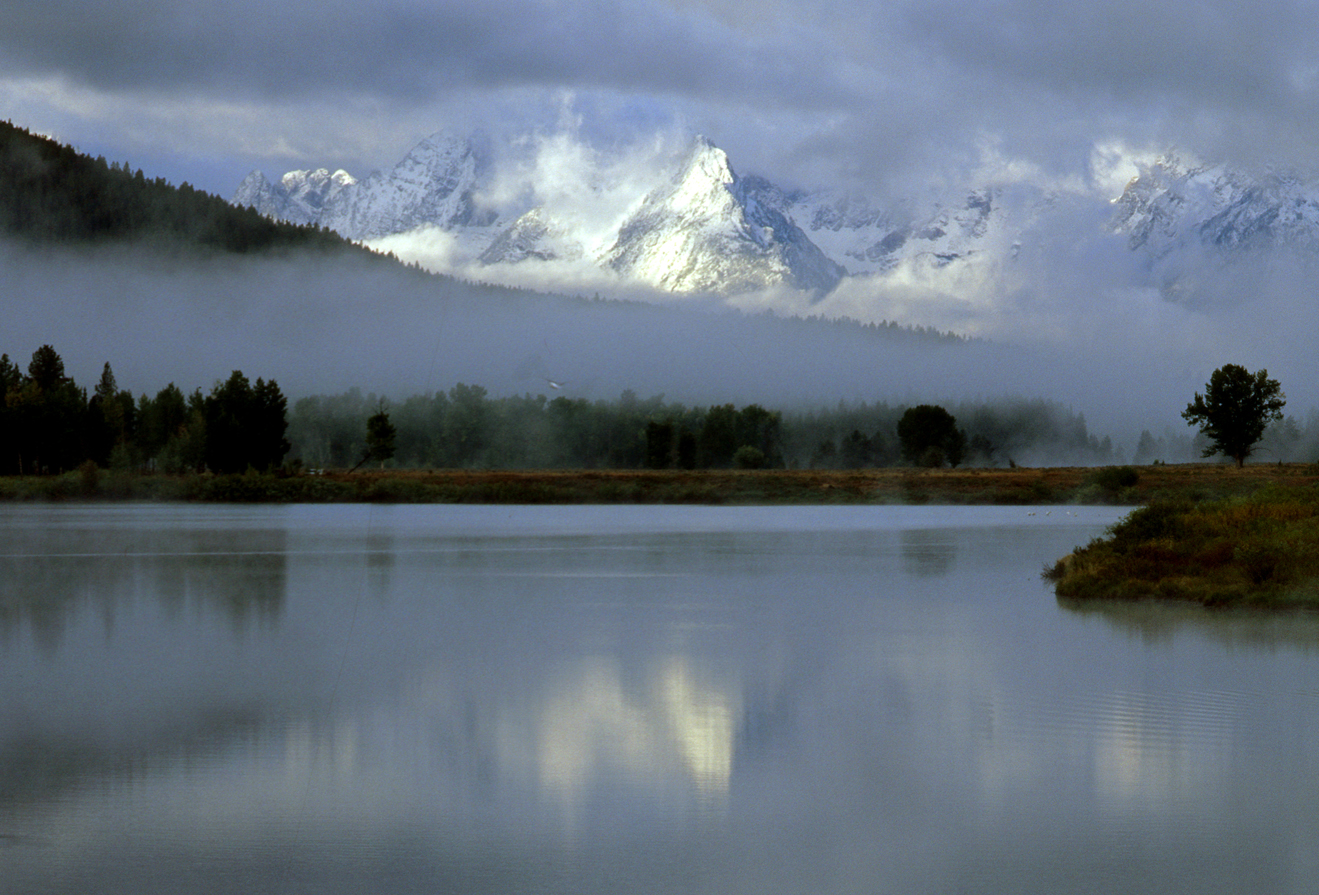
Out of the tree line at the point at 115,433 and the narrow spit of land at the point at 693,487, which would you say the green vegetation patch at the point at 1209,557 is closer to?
the narrow spit of land at the point at 693,487

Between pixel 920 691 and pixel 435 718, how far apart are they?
295 inches

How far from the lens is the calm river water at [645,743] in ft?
38.5

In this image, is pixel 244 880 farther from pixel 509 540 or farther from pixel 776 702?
pixel 509 540

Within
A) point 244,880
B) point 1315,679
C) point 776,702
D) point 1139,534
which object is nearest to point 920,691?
point 776,702

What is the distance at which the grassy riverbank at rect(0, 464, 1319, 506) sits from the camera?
115m

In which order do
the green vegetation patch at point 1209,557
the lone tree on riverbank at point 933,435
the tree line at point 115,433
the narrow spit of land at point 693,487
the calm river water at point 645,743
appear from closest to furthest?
the calm river water at point 645,743 < the green vegetation patch at point 1209,557 < the narrow spit of land at point 693,487 < the tree line at point 115,433 < the lone tree on riverbank at point 933,435

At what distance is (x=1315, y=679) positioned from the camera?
68.4 feet

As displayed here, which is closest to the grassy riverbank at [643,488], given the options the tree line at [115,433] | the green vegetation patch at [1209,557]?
the tree line at [115,433]

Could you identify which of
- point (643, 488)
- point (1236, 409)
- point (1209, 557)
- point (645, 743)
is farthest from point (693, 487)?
point (645, 743)

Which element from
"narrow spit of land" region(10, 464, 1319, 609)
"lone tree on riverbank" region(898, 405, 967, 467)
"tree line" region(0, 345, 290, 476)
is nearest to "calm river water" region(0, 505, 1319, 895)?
"narrow spit of land" region(10, 464, 1319, 609)

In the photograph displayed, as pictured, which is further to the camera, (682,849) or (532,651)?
(532,651)

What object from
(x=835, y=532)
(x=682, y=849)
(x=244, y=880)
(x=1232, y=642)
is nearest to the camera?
(x=244, y=880)

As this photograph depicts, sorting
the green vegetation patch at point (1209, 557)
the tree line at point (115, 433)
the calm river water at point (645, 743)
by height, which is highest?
the tree line at point (115, 433)

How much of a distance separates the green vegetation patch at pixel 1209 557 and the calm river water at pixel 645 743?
4.96ft
